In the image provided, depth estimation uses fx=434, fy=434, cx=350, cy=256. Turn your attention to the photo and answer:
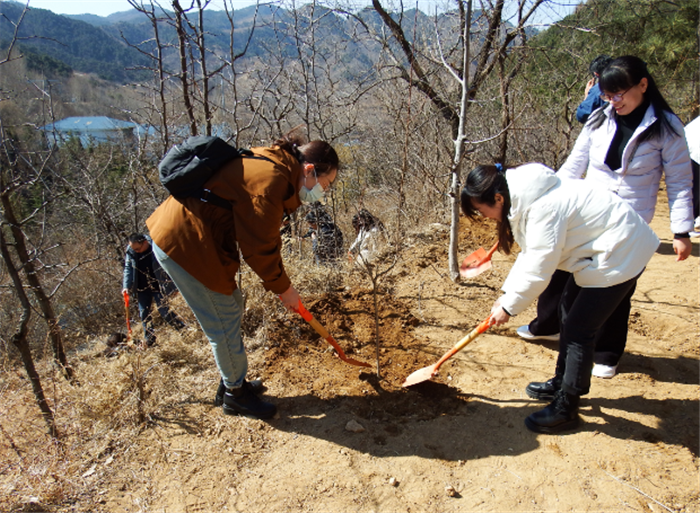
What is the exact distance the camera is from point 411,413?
2.60 meters

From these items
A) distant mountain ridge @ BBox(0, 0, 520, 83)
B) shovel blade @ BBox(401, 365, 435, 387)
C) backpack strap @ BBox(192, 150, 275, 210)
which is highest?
distant mountain ridge @ BBox(0, 0, 520, 83)

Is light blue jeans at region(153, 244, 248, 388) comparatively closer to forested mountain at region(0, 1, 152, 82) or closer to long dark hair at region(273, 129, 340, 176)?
long dark hair at region(273, 129, 340, 176)

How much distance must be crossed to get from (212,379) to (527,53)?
16.8ft

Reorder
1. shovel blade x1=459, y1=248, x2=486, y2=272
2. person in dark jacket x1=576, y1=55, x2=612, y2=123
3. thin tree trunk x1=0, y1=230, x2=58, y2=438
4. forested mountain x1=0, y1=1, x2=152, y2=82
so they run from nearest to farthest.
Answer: thin tree trunk x1=0, y1=230, x2=58, y2=438 → person in dark jacket x1=576, y1=55, x2=612, y2=123 → shovel blade x1=459, y1=248, x2=486, y2=272 → forested mountain x1=0, y1=1, x2=152, y2=82

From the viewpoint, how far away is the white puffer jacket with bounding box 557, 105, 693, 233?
2.28m

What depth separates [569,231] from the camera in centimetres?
197

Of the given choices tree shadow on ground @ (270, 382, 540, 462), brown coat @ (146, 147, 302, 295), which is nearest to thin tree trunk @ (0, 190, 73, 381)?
brown coat @ (146, 147, 302, 295)

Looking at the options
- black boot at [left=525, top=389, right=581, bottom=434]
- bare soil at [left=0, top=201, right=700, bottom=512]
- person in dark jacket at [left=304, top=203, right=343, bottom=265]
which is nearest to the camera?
bare soil at [left=0, top=201, right=700, bottom=512]

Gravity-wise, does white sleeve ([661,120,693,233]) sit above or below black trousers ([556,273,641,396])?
above

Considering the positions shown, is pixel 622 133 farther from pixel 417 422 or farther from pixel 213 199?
pixel 213 199

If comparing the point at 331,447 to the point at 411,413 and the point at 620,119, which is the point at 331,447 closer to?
the point at 411,413

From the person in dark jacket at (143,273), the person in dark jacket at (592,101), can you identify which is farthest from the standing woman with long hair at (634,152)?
the person in dark jacket at (143,273)

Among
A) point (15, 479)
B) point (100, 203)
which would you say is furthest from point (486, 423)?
point (100, 203)

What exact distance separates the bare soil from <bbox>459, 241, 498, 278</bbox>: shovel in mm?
440
